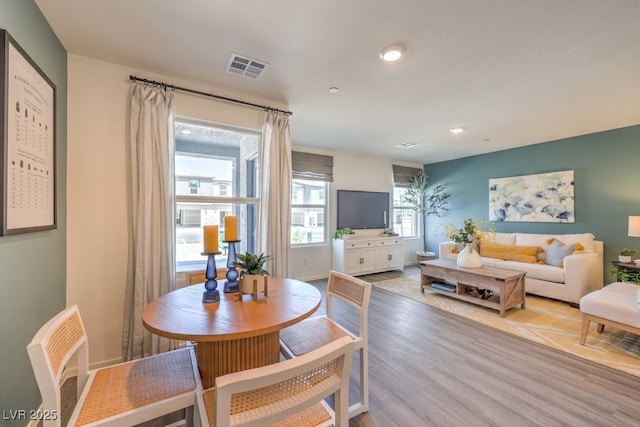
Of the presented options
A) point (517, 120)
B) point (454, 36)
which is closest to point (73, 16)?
point (454, 36)

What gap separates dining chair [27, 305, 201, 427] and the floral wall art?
18.7 ft

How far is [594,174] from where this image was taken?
4.09 metres

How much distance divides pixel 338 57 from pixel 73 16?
177 centimetres

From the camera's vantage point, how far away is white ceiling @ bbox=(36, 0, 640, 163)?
160 centimetres

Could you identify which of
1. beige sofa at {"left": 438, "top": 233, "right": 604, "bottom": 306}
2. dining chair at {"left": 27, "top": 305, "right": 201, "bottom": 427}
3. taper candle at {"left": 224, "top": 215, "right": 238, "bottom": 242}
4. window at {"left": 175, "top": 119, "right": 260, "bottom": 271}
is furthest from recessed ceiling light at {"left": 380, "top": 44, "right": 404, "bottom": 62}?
beige sofa at {"left": 438, "top": 233, "right": 604, "bottom": 306}

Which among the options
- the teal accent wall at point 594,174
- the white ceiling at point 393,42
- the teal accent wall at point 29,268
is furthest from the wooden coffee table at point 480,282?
the teal accent wall at point 29,268

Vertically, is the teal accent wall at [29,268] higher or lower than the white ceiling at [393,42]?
lower

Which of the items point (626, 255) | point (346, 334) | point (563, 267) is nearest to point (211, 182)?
point (346, 334)

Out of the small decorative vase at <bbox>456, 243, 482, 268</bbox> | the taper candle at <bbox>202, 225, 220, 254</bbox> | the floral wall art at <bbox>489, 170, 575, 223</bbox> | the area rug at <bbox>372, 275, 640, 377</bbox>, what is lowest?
the area rug at <bbox>372, 275, 640, 377</bbox>

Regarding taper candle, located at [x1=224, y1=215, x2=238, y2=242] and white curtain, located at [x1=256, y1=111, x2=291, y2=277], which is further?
white curtain, located at [x1=256, y1=111, x2=291, y2=277]

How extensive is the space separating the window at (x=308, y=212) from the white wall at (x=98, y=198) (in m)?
2.98

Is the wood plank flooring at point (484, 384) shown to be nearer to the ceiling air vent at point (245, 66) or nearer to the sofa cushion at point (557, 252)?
the sofa cushion at point (557, 252)

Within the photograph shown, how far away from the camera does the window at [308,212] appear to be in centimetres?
499

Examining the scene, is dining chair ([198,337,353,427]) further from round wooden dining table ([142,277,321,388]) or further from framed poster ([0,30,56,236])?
framed poster ([0,30,56,236])
